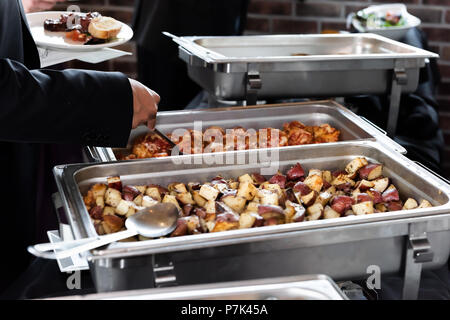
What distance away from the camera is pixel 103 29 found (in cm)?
158

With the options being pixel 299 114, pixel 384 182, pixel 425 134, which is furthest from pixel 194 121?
pixel 425 134

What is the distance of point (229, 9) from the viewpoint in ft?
8.14

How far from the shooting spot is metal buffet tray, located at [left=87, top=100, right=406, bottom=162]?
4.94 feet

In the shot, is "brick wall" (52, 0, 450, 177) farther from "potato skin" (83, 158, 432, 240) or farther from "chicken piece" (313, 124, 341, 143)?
"potato skin" (83, 158, 432, 240)

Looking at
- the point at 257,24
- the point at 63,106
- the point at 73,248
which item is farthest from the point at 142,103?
the point at 257,24

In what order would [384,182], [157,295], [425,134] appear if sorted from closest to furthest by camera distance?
[157,295]
[384,182]
[425,134]

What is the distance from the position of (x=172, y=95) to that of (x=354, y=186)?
1.62 meters

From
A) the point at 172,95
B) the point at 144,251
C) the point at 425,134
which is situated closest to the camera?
the point at 144,251

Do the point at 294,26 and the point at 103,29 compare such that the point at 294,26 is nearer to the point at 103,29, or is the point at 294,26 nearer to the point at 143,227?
the point at 103,29

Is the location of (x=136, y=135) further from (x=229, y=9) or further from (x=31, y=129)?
(x=229, y=9)

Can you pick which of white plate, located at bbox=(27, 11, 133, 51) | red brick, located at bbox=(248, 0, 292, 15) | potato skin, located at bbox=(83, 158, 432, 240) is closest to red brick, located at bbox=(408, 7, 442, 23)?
red brick, located at bbox=(248, 0, 292, 15)

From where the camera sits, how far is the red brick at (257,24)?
2924mm

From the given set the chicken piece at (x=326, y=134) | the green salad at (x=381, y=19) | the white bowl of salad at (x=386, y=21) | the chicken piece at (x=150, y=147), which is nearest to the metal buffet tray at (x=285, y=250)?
the chicken piece at (x=150, y=147)

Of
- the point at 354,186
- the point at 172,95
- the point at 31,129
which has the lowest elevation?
the point at 172,95
